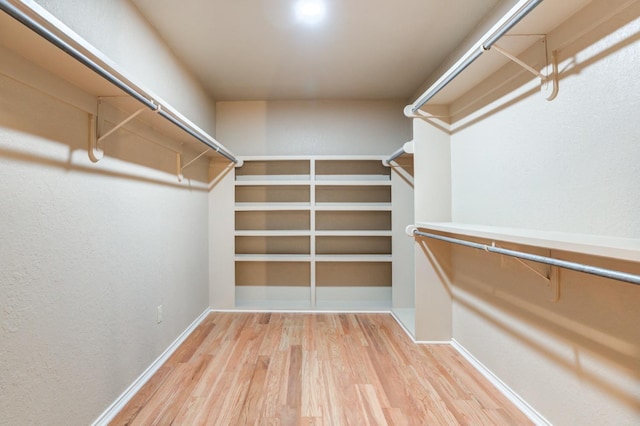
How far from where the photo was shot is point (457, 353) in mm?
2270

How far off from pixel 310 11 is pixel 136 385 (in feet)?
8.14

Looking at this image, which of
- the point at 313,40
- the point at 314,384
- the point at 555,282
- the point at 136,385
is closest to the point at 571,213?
the point at 555,282

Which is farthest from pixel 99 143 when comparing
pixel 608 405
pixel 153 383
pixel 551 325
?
pixel 608 405

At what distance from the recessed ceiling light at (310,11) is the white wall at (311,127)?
147 cm

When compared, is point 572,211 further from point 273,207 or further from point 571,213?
point 273,207

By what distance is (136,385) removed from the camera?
1781 mm

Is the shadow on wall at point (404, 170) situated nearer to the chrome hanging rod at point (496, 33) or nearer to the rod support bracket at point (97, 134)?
the chrome hanging rod at point (496, 33)

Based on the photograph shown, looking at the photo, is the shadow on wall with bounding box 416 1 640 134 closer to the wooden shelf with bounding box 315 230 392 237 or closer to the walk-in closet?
the walk-in closet

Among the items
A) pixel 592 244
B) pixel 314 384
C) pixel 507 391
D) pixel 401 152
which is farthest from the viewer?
pixel 401 152

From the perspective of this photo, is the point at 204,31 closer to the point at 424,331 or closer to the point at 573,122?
the point at 573,122

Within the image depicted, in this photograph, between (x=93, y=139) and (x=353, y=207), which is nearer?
(x=93, y=139)

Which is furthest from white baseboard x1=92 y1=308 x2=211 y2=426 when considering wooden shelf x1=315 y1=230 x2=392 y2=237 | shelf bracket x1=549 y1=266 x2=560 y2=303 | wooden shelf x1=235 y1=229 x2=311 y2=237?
shelf bracket x1=549 y1=266 x2=560 y2=303

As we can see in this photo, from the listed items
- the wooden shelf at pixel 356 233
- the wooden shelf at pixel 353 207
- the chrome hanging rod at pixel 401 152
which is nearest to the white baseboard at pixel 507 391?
the wooden shelf at pixel 356 233

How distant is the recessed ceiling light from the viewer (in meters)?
1.78
